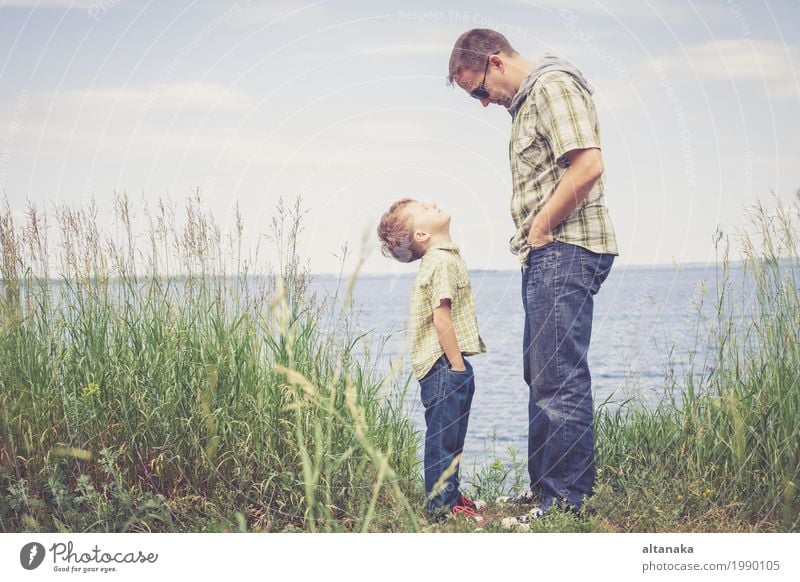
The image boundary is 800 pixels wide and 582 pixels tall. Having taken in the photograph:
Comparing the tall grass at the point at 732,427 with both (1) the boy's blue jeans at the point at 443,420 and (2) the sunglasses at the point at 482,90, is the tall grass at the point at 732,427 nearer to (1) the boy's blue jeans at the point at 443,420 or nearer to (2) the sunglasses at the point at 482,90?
(1) the boy's blue jeans at the point at 443,420

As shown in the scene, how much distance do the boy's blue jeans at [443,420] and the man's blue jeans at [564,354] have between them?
286 mm

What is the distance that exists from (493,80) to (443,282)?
2.64 feet

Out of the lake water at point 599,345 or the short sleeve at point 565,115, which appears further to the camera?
the lake water at point 599,345

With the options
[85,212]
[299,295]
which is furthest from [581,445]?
[85,212]

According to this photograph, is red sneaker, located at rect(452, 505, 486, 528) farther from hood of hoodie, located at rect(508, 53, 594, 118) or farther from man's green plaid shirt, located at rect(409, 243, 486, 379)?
hood of hoodie, located at rect(508, 53, 594, 118)

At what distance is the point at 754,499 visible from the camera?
2980 millimetres

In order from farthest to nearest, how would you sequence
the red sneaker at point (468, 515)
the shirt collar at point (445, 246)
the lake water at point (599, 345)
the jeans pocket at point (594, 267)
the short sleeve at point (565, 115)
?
the lake water at point (599, 345), the shirt collar at point (445, 246), the red sneaker at point (468, 515), the jeans pocket at point (594, 267), the short sleeve at point (565, 115)

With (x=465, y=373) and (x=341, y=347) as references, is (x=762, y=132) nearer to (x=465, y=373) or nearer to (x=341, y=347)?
(x=465, y=373)

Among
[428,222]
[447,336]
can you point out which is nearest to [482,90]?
[428,222]

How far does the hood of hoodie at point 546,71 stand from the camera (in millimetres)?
2850

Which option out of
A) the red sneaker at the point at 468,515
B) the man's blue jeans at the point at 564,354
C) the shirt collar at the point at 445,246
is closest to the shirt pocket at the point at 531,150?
the man's blue jeans at the point at 564,354

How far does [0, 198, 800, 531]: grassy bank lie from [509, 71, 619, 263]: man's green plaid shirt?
0.76 m
